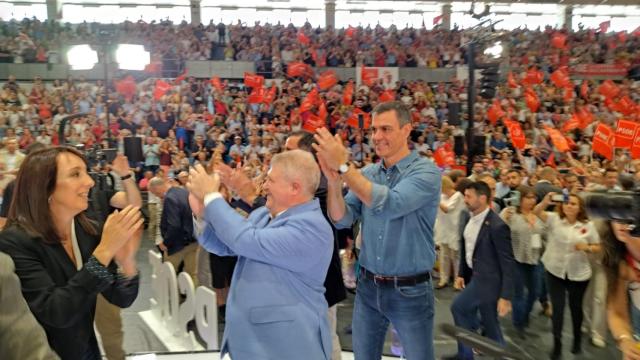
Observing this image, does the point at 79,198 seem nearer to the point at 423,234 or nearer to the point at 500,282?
the point at 423,234

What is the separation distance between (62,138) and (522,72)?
18.6m

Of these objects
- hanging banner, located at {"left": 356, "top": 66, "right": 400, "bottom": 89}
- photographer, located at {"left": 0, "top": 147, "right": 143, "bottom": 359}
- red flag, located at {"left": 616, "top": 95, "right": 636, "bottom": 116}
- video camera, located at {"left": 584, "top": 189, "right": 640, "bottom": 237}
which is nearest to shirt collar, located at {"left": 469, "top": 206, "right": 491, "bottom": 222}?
video camera, located at {"left": 584, "top": 189, "right": 640, "bottom": 237}

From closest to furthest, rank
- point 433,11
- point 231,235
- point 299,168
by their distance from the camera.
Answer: point 231,235 → point 299,168 → point 433,11

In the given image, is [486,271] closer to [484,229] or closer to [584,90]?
[484,229]

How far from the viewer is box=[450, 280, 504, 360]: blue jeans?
4305mm

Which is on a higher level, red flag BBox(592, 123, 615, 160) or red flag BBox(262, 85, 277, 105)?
red flag BBox(262, 85, 277, 105)

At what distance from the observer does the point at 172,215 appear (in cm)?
565

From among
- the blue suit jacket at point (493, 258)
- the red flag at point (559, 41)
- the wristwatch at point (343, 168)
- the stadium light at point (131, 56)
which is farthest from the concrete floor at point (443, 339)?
the red flag at point (559, 41)

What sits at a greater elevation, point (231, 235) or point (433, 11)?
point (433, 11)

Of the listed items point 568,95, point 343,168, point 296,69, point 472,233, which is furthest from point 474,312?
point 568,95

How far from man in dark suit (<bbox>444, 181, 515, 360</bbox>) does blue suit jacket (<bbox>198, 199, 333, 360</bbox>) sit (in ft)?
7.98

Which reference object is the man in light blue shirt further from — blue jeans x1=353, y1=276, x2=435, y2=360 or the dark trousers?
the dark trousers

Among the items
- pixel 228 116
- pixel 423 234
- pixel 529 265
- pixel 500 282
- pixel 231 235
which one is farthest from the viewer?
pixel 228 116

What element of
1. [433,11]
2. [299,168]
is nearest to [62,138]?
[299,168]
